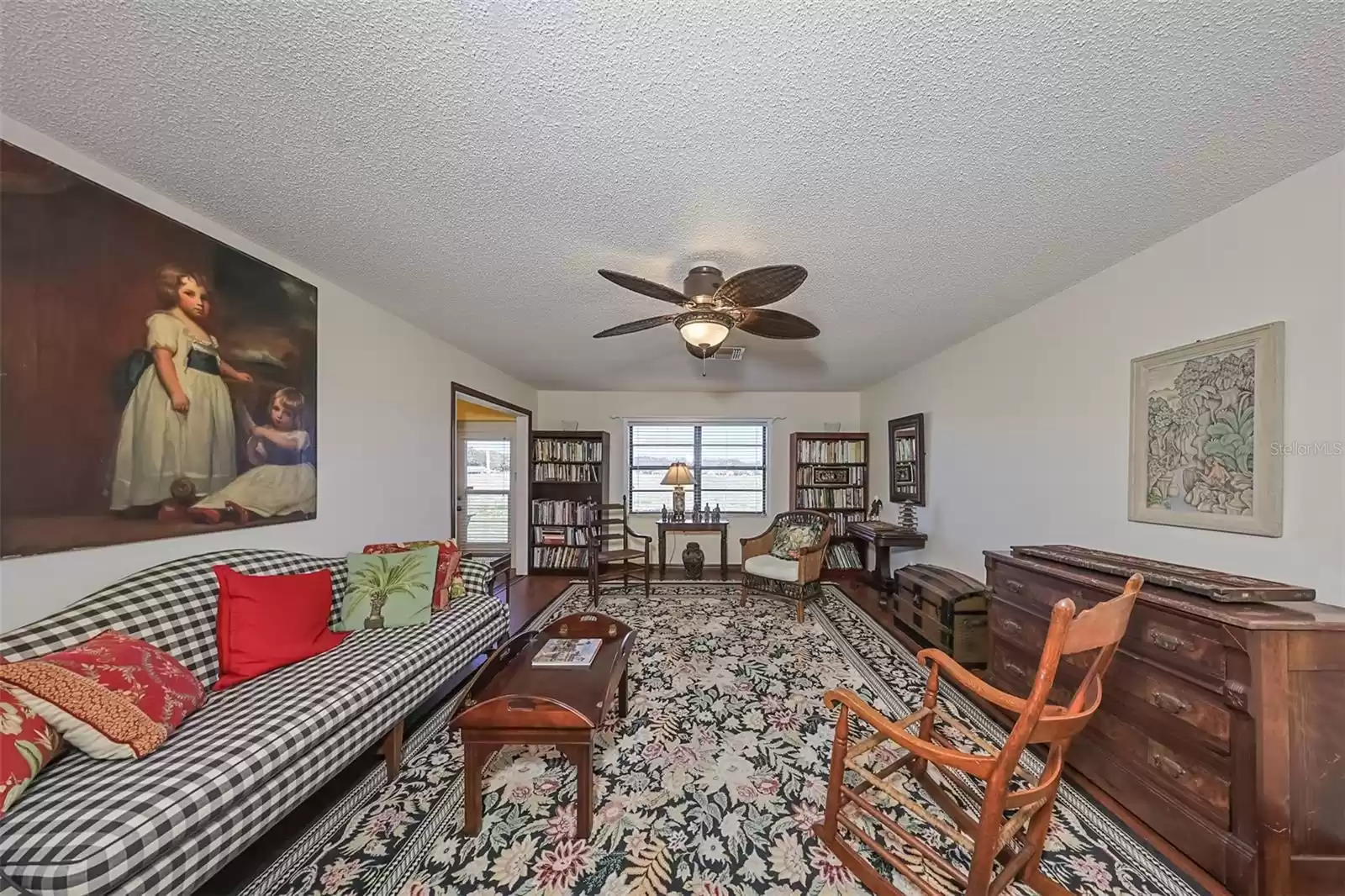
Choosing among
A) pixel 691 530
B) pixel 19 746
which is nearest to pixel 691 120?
pixel 19 746

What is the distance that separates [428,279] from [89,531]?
1.67 m

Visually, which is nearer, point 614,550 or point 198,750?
point 198,750

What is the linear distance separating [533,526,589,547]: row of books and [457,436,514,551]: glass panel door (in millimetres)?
1336

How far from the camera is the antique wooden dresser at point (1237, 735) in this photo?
4.40 ft

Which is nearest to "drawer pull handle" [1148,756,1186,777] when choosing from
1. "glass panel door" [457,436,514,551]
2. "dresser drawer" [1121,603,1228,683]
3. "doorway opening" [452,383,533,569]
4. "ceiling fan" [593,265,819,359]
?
"dresser drawer" [1121,603,1228,683]

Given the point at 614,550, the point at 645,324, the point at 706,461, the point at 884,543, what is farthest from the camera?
the point at 706,461

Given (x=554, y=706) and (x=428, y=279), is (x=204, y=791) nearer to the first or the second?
(x=554, y=706)

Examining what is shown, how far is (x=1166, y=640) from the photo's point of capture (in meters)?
1.62

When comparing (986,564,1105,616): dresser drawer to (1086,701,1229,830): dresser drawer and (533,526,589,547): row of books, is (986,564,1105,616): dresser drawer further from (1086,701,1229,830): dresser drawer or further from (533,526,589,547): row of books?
(533,526,589,547): row of books

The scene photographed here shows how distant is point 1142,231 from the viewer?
198 centimetres

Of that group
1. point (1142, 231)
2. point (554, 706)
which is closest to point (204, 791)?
point (554, 706)

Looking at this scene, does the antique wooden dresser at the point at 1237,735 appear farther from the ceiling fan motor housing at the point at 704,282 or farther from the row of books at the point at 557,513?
the row of books at the point at 557,513

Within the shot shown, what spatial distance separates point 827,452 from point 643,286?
4275 mm

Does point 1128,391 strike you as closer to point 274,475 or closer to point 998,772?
point 998,772
